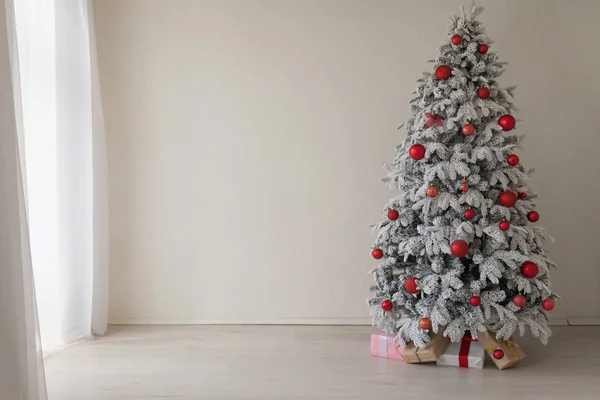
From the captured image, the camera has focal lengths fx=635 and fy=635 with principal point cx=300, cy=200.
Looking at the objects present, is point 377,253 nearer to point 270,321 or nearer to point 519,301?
point 519,301

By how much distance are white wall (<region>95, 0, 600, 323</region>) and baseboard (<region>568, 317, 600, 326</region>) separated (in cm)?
5

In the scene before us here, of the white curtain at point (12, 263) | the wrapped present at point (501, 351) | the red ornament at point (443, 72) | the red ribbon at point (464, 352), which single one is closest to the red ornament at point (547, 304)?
the wrapped present at point (501, 351)

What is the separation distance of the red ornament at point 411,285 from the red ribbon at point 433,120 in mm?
654

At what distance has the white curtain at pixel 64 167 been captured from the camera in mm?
2717

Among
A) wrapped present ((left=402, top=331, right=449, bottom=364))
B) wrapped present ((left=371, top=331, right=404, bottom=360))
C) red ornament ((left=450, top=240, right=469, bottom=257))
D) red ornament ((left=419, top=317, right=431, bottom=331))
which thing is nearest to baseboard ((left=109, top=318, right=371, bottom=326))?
wrapped present ((left=371, top=331, right=404, bottom=360))

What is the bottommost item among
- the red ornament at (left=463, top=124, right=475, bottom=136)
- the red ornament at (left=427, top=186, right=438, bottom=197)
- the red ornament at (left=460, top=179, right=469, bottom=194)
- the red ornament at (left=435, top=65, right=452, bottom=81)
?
the red ornament at (left=427, top=186, right=438, bottom=197)

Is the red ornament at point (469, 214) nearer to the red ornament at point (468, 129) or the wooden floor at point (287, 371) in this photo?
the red ornament at point (468, 129)

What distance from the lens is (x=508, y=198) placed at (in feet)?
8.52

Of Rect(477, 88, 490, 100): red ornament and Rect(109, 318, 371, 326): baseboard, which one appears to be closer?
Rect(477, 88, 490, 100): red ornament

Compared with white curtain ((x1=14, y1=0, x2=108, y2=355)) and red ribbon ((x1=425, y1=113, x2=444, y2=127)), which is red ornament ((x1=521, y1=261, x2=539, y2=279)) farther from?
white curtain ((x1=14, y1=0, x2=108, y2=355))

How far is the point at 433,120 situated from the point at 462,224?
1.49 ft

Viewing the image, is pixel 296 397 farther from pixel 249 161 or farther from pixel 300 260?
pixel 249 161

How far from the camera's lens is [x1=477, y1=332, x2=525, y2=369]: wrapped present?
2594 millimetres

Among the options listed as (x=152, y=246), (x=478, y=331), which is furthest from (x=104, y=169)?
(x=478, y=331)
